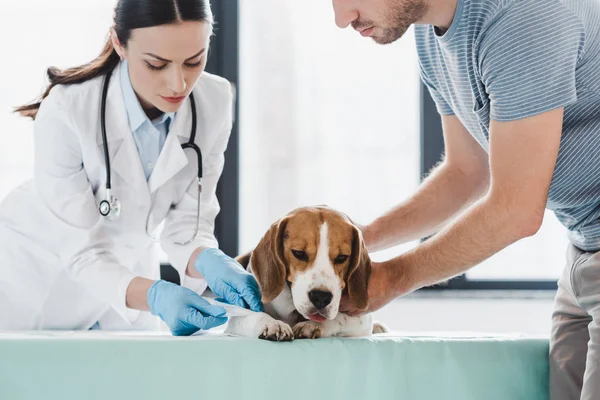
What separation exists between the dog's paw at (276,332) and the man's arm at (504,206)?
0.28m

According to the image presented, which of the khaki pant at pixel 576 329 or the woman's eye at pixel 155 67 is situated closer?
the khaki pant at pixel 576 329

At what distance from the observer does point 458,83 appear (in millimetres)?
1606

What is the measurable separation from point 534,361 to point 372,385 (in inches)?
15.3

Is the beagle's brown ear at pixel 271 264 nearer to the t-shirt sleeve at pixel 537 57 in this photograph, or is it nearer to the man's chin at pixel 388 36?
the man's chin at pixel 388 36

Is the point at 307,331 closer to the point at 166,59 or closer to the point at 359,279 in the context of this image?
the point at 359,279

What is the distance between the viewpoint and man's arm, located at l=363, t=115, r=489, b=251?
192cm

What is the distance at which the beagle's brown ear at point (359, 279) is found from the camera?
1.59m

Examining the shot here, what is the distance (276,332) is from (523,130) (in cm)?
64

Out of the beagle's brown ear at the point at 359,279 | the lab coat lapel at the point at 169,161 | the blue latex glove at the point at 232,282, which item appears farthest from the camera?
the lab coat lapel at the point at 169,161

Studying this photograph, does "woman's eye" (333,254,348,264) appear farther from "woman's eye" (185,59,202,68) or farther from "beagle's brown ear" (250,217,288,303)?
"woman's eye" (185,59,202,68)

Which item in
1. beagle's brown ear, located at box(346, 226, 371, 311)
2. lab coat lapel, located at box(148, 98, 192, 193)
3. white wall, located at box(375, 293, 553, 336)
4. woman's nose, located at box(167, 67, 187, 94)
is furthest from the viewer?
white wall, located at box(375, 293, 553, 336)

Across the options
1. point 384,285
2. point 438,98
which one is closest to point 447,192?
point 438,98

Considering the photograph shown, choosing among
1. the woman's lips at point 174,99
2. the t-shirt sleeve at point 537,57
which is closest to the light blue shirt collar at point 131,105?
A: the woman's lips at point 174,99

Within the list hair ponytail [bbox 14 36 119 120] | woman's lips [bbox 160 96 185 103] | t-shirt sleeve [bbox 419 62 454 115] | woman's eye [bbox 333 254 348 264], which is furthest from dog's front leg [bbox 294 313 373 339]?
hair ponytail [bbox 14 36 119 120]
